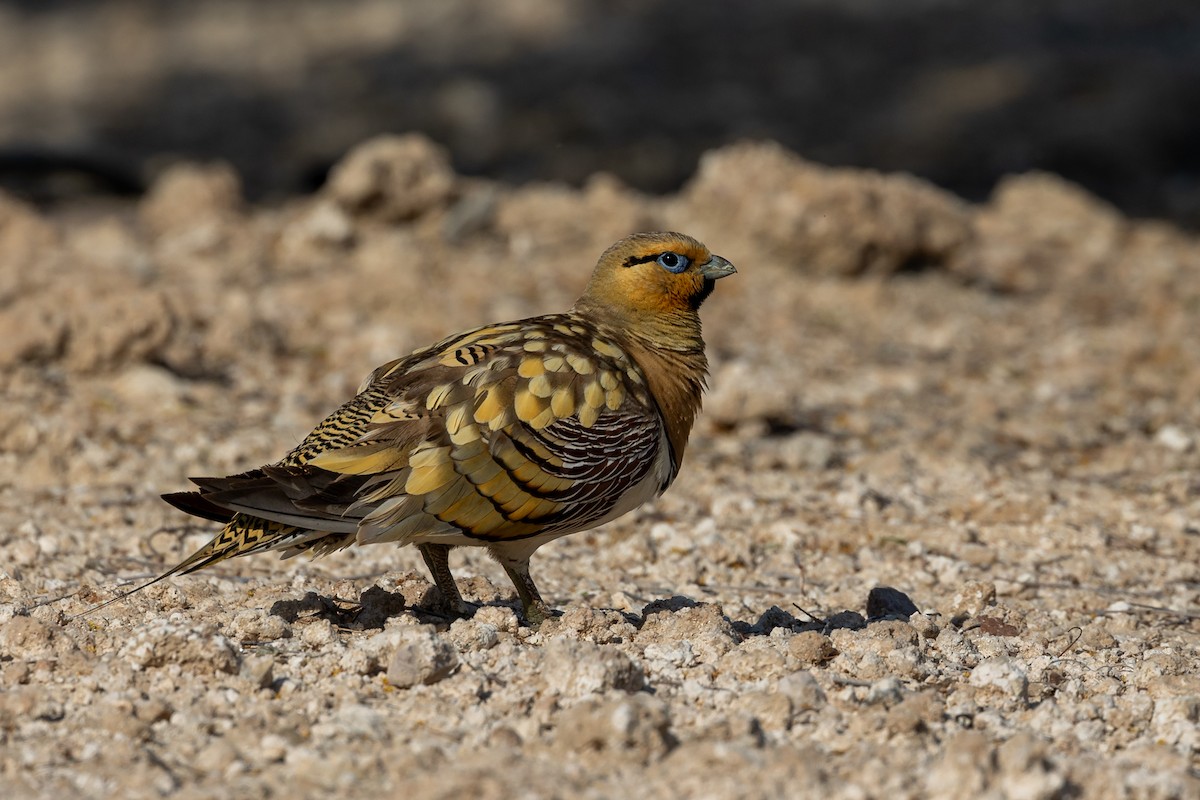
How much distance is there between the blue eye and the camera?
19.3 ft

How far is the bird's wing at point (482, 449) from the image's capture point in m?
4.81

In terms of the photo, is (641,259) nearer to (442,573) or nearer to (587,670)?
(442,573)

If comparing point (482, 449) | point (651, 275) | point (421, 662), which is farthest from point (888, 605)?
point (421, 662)

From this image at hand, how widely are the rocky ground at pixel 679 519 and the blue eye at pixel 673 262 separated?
130cm

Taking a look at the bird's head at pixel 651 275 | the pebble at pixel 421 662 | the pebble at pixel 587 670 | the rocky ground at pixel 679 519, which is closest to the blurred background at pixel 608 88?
the rocky ground at pixel 679 519

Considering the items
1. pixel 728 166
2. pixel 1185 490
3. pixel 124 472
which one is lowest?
pixel 124 472

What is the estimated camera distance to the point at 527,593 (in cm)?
527

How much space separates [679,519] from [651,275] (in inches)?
63.9

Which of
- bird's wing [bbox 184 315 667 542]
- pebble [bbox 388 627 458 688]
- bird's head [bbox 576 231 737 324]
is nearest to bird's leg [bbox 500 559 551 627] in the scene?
bird's wing [bbox 184 315 667 542]

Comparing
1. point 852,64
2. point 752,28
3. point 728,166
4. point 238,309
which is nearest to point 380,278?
point 238,309

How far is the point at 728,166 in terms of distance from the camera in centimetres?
1099

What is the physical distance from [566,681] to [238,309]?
5.44 m

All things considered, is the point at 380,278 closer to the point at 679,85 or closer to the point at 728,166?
the point at 728,166

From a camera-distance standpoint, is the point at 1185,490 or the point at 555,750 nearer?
the point at 555,750
